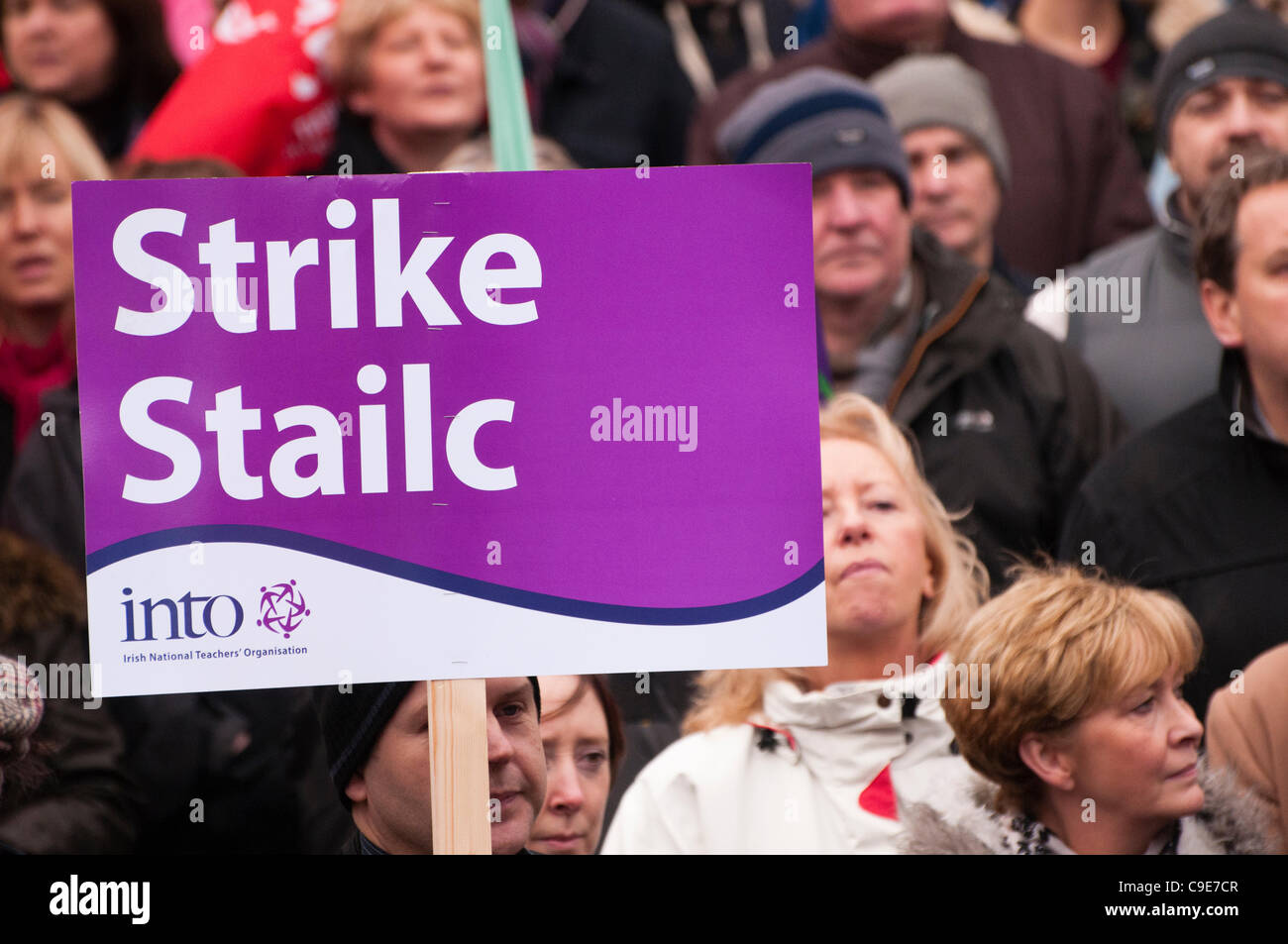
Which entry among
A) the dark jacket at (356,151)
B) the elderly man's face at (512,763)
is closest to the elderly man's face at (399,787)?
the elderly man's face at (512,763)

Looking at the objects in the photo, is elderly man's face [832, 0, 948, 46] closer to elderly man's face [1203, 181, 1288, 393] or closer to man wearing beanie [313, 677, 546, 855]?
elderly man's face [1203, 181, 1288, 393]

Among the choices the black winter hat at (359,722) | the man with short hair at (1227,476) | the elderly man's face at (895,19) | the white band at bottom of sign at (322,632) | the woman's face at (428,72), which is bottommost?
the black winter hat at (359,722)

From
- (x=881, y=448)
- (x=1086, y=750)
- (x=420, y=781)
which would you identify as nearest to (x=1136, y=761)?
(x=1086, y=750)

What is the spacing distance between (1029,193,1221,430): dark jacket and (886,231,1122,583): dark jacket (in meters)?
0.11

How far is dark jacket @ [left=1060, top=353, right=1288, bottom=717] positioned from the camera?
119 inches

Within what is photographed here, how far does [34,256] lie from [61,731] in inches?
53.2

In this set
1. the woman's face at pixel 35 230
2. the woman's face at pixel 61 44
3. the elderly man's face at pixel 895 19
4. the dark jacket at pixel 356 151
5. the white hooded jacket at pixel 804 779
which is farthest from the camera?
the woman's face at pixel 61 44

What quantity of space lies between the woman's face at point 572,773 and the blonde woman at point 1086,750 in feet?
1.73

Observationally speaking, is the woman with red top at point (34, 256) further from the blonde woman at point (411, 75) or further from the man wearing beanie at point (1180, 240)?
the man wearing beanie at point (1180, 240)

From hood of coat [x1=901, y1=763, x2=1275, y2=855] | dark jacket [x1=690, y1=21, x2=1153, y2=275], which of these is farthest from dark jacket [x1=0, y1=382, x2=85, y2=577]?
hood of coat [x1=901, y1=763, x2=1275, y2=855]

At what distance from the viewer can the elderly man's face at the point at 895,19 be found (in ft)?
15.2

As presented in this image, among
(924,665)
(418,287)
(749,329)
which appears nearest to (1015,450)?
(924,665)

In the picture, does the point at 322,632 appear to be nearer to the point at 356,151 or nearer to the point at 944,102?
the point at 356,151

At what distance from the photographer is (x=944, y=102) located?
426 centimetres
